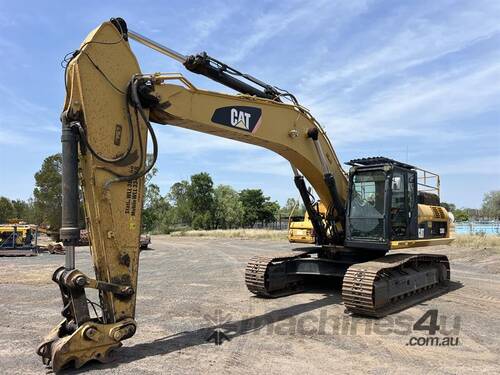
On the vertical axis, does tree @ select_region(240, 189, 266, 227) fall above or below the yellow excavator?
above

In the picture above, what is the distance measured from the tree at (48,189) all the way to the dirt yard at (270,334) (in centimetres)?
3897

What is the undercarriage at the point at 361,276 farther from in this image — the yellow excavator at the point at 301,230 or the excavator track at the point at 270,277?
the yellow excavator at the point at 301,230

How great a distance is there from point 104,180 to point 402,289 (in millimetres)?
6540

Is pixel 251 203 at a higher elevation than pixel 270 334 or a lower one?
higher

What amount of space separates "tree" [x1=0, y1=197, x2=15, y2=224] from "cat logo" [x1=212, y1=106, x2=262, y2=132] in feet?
207

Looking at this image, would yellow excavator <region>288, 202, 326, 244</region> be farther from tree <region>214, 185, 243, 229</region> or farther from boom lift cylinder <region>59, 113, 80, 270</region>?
tree <region>214, 185, 243, 229</region>

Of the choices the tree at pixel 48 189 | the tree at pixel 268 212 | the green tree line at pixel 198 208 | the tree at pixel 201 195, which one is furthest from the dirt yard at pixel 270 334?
the tree at pixel 268 212

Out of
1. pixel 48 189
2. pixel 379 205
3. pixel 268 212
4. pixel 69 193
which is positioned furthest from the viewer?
pixel 268 212

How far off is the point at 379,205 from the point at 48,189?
4597 centimetres

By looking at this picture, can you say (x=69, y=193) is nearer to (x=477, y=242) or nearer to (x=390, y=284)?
(x=390, y=284)

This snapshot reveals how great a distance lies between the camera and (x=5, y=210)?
207 ft

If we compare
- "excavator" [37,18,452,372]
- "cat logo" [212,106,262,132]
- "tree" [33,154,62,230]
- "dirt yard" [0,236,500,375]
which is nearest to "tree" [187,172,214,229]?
"tree" [33,154,62,230]

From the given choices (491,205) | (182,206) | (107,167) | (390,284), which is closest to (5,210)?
(182,206)

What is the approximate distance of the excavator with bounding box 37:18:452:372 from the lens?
19.3ft
